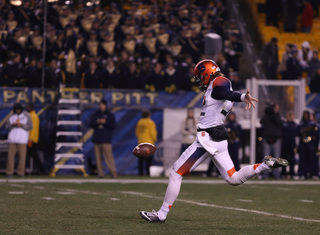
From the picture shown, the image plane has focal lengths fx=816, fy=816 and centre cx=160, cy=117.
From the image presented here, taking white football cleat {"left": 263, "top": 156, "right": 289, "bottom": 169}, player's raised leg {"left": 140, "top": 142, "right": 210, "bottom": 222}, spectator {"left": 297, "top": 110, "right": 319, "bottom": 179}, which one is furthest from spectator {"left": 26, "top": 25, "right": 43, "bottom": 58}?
white football cleat {"left": 263, "top": 156, "right": 289, "bottom": 169}

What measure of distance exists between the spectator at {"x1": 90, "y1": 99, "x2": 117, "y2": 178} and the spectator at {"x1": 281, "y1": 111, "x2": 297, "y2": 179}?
4271 mm

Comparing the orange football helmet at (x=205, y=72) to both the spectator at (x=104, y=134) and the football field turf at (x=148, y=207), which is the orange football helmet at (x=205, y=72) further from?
the spectator at (x=104, y=134)

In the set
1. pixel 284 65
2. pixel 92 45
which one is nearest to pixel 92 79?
pixel 92 45

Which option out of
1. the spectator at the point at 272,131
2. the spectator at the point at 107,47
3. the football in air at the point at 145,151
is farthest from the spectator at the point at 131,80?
the football in air at the point at 145,151

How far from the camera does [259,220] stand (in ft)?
30.8

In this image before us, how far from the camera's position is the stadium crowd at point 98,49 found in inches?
819

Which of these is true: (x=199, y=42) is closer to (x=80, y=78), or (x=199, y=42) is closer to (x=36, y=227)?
(x=80, y=78)

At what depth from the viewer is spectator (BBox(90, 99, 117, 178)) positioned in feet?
63.4

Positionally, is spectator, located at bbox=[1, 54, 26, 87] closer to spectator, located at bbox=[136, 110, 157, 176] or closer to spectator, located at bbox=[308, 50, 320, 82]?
spectator, located at bbox=[136, 110, 157, 176]

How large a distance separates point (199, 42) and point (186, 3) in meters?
3.26

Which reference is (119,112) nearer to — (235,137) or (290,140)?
(235,137)

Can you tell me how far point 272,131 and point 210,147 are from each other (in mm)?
11176

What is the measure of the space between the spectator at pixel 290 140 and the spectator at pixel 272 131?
1.15 ft

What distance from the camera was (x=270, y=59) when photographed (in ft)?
73.8
